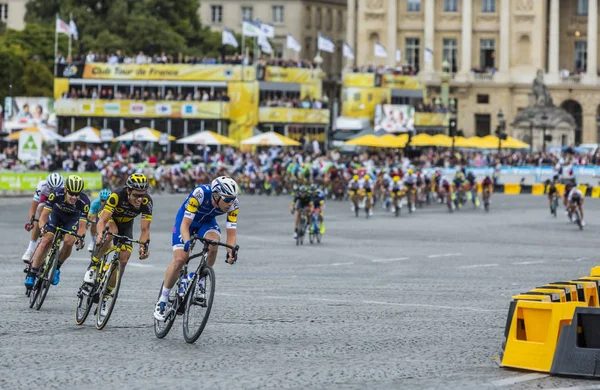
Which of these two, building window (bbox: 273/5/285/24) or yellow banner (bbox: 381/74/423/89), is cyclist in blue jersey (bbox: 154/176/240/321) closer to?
yellow banner (bbox: 381/74/423/89)

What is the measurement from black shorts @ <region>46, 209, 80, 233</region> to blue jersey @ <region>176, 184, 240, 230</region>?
4.05 meters

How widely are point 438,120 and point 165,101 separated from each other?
19991mm

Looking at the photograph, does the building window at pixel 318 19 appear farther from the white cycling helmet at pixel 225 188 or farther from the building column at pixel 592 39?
the white cycling helmet at pixel 225 188

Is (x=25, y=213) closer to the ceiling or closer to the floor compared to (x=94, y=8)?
closer to the floor

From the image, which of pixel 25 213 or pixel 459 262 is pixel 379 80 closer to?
pixel 25 213

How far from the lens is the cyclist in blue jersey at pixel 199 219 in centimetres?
1602

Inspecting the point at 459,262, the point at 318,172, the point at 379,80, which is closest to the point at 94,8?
the point at 379,80

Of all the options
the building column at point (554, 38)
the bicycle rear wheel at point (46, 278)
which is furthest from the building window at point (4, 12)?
the bicycle rear wheel at point (46, 278)

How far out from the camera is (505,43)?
123m

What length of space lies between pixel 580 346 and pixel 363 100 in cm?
8414

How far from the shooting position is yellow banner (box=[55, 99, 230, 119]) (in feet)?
281

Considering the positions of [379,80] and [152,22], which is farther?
[152,22]

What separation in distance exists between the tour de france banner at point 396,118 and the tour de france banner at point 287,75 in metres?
5.12

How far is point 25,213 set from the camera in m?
49.2
